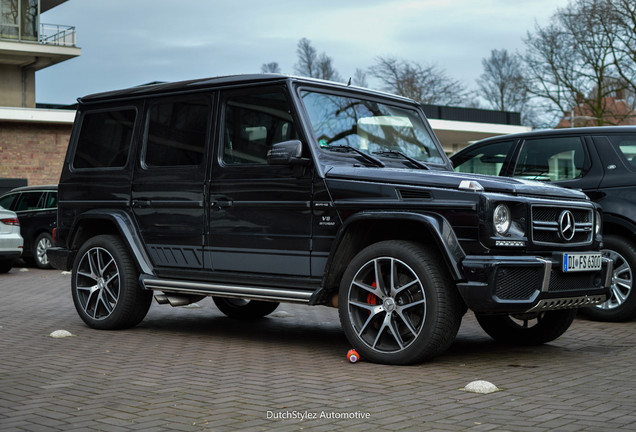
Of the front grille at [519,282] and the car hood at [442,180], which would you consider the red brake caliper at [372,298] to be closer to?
the car hood at [442,180]

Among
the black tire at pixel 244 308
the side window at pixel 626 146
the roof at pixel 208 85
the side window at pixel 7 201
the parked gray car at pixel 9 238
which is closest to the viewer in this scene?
the roof at pixel 208 85

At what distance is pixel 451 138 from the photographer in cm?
4759

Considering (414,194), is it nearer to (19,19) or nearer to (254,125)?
(254,125)

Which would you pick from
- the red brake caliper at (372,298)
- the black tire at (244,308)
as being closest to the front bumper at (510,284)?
the red brake caliper at (372,298)

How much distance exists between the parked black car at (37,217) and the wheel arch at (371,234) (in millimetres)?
13064

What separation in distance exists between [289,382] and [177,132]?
10.6 ft

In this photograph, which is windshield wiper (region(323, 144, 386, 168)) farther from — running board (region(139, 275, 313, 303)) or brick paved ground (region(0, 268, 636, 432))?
brick paved ground (region(0, 268, 636, 432))

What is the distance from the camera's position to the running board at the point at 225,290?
665 cm

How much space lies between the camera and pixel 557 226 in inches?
245

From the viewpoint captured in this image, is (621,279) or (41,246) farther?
(41,246)

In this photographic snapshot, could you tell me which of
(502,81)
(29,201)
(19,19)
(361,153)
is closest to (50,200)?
(29,201)

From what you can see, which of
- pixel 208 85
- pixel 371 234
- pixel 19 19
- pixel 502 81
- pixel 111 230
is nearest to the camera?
pixel 371 234

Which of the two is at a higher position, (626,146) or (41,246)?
(626,146)

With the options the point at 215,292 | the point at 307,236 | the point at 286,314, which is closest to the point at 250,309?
Answer: the point at 286,314
